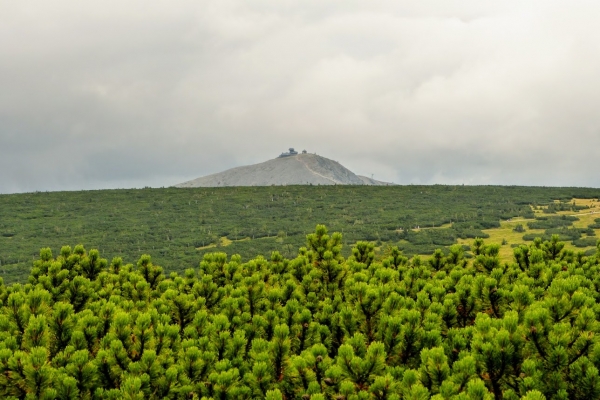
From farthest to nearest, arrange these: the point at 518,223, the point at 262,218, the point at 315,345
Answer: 1. the point at 262,218
2. the point at 518,223
3. the point at 315,345

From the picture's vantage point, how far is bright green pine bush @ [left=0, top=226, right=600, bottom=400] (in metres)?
4.62

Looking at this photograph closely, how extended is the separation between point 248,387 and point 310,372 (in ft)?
2.16

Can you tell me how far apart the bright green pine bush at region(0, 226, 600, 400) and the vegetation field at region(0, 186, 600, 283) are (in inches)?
1799

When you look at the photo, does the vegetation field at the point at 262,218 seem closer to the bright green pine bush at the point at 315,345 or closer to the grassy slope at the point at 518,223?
the grassy slope at the point at 518,223

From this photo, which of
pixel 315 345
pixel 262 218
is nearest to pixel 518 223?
pixel 262 218

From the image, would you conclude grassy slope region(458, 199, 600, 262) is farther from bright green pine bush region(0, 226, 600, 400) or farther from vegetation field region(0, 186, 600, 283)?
bright green pine bush region(0, 226, 600, 400)

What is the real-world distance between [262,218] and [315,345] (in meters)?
96.5

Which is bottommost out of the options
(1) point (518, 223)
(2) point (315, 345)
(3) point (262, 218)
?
(3) point (262, 218)

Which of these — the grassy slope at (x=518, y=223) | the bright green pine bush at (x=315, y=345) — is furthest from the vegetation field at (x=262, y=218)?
the bright green pine bush at (x=315, y=345)

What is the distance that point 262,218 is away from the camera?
332 ft

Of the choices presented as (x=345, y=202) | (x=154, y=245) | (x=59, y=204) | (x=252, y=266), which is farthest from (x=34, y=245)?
(x=252, y=266)

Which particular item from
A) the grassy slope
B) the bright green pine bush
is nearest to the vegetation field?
the grassy slope

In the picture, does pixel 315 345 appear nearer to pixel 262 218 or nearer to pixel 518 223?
pixel 518 223

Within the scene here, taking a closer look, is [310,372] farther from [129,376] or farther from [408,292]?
[408,292]
